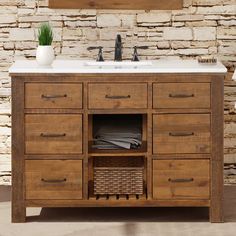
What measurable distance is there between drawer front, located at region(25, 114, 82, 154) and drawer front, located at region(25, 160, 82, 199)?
0.08 m

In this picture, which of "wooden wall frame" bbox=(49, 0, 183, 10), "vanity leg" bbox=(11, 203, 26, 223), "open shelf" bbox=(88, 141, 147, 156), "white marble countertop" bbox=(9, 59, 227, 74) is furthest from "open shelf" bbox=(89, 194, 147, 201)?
"wooden wall frame" bbox=(49, 0, 183, 10)

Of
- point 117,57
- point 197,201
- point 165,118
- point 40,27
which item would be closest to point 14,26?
point 40,27

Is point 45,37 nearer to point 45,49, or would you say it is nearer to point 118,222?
point 45,49

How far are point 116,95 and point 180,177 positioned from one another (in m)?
0.54

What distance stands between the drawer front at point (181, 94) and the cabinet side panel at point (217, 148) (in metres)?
0.04

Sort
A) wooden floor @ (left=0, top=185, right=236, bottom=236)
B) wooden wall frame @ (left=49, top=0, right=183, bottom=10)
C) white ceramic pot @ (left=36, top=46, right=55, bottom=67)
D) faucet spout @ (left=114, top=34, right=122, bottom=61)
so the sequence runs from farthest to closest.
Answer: wooden wall frame @ (left=49, top=0, right=183, bottom=10), faucet spout @ (left=114, top=34, right=122, bottom=61), white ceramic pot @ (left=36, top=46, right=55, bottom=67), wooden floor @ (left=0, top=185, right=236, bottom=236)

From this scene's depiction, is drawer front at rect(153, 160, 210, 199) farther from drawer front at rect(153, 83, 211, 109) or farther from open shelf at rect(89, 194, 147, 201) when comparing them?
drawer front at rect(153, 83, 211, 109)

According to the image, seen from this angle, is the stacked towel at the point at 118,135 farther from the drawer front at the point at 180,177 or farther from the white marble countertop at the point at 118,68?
Answer: the white marble countertop at the point at 118,68

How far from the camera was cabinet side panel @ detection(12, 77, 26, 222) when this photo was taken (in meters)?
4.21

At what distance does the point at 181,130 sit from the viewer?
4.25 metres

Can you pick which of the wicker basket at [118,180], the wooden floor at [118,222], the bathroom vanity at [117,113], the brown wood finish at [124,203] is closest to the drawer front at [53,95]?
the bathroom vanity at [117,113]

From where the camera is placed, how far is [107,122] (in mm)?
4484

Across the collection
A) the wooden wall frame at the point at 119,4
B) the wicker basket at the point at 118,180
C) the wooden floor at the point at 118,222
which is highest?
the wooden wall frame at the point at 119,4

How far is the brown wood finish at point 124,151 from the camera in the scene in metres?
4.21
